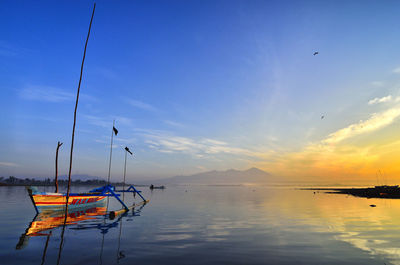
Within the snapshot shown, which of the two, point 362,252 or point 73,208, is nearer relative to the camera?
point 362,252

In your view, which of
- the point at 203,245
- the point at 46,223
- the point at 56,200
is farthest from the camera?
the point at 56,200

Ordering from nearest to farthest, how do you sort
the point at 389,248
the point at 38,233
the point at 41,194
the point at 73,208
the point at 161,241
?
the point at 389,248 → the point at 161,241 → the point at 38,233 → the point at 41,194 → the point at 73,208

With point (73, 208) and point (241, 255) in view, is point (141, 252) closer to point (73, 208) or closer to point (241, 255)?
point (241, 255)

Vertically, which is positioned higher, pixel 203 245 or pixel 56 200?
pixel 56 200

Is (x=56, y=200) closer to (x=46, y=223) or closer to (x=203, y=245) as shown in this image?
(x=46, y=223)

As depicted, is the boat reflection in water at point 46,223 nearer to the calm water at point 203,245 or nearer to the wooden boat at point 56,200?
the calm water at point 203,245

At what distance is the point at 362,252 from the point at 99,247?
15.6 m

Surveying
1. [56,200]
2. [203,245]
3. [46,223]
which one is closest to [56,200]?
[56,200]

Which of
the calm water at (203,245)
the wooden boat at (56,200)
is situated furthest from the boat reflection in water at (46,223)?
the wooden boat at (56,200)

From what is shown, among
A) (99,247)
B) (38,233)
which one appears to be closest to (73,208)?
(38,233)

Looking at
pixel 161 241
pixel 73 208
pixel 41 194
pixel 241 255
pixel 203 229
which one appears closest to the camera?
pixel 241 255

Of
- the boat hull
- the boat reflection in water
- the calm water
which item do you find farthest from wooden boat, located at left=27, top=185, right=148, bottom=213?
the calm water

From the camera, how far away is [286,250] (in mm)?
14180

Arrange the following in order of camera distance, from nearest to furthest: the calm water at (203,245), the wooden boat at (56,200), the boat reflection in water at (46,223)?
1. the calm water at (203,245)
2. the boat reflection in water at (46,223)
3. the wooden boat at (56,200)
